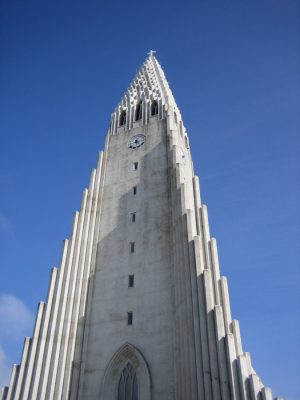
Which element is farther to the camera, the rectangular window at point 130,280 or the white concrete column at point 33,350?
the rectangular window at point 130,280

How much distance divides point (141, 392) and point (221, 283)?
28.3 ft

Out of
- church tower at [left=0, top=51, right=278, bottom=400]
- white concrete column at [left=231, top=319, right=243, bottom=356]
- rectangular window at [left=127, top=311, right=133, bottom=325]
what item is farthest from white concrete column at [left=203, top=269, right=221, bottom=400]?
rectangular window at [left=127, top=311, right=133, bottom=325]

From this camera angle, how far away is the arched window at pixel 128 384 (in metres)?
25.7

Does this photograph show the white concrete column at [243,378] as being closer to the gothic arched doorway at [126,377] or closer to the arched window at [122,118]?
the gothic arched doorway at [126,377]

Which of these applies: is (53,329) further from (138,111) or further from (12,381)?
(138,111)

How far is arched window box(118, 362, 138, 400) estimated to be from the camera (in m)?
25.7

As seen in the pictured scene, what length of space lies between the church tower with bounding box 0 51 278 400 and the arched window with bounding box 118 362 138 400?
0.06 m

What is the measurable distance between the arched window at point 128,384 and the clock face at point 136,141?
66.8ft

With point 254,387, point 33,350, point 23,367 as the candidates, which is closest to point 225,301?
point 254,387

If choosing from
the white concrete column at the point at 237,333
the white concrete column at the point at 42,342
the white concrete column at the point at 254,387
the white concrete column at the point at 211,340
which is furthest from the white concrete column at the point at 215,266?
the white concrete column at the point at 42,342

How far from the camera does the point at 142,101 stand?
149 ft

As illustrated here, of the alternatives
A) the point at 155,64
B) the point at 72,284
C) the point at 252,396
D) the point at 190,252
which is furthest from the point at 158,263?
the point at 155,64

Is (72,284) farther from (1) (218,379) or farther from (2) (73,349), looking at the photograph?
(1) (218,379)

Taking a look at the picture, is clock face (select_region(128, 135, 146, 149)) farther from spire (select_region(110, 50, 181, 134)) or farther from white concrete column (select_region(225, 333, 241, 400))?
white concrete column (select_region(225, 333, 241, 400))
